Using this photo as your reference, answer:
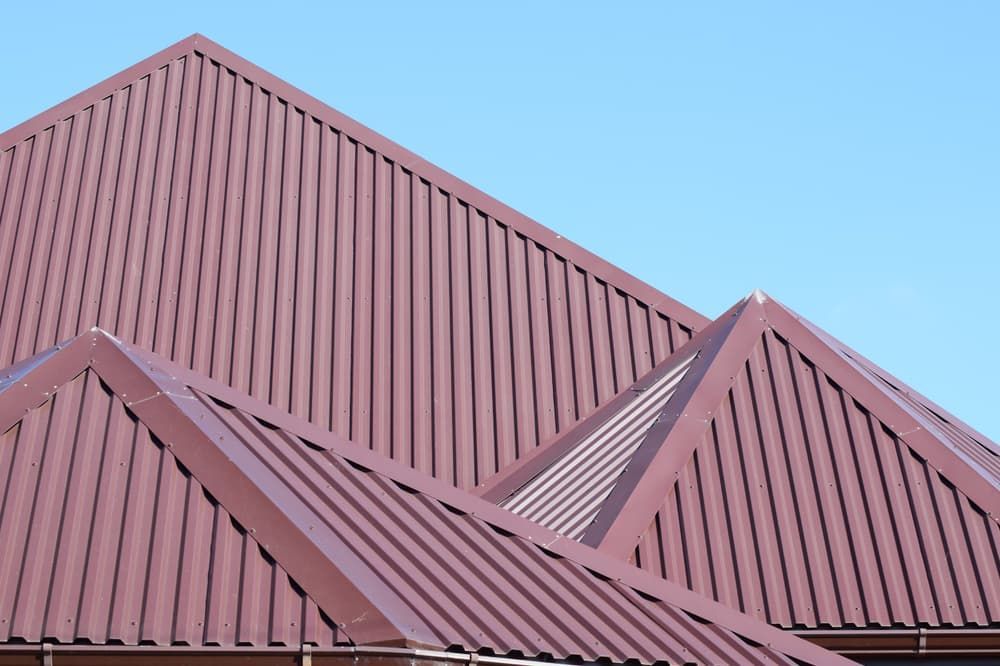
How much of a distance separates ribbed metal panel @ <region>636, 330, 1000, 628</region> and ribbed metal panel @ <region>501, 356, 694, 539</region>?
0.69 meters

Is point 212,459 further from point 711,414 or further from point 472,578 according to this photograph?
point 711,414

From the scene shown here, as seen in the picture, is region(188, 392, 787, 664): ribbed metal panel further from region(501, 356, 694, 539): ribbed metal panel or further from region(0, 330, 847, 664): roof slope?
region(501, 356, 694, 539): ribbed metal panel

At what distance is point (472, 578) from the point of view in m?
8.41

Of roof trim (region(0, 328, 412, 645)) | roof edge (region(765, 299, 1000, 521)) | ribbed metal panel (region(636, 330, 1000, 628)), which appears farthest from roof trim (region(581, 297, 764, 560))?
roof trim (region(0, 328, 412, 645))

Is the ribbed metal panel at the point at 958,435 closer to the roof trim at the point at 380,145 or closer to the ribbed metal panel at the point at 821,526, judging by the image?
the ribbed metal panel at the point at 821,526

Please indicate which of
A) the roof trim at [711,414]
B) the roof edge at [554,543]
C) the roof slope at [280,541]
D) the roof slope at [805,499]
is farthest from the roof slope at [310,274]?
the roof slope at [280,541]

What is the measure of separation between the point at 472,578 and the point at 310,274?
8.17m

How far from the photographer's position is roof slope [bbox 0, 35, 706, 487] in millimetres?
14977

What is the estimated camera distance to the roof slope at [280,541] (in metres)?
7.61

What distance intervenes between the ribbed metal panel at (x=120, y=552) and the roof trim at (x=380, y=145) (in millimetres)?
8419

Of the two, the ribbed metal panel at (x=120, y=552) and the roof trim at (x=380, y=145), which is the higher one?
the roof trim at (x=380, y=145)

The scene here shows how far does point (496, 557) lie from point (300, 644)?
188cm

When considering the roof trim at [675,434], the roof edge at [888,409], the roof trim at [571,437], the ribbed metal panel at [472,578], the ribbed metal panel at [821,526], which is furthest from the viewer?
the roof trim at [571,437]

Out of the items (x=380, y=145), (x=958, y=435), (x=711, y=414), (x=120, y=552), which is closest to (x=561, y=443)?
(x=711, y=414)
